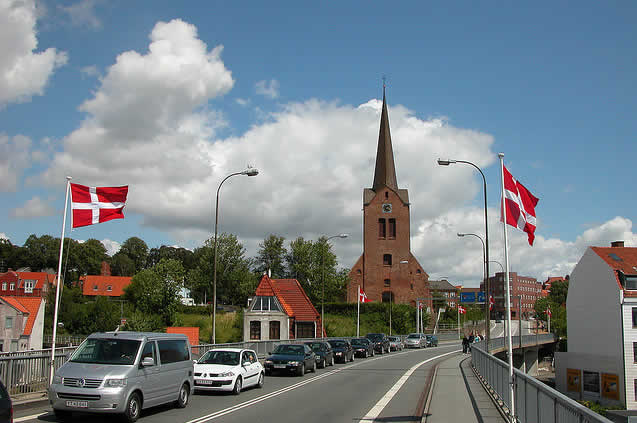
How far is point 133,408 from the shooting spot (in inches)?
467

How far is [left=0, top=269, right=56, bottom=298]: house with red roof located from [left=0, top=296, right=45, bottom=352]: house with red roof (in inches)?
1549

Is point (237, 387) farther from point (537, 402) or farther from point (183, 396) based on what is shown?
point (537, 402)

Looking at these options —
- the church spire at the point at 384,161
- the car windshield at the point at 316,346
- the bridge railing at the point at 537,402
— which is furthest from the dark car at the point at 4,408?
the church spire at the point at 384,161

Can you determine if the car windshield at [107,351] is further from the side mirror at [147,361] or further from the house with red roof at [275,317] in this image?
the house with red roof at [275,317]

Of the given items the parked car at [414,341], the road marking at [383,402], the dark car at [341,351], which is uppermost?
the road marking at [383,402]

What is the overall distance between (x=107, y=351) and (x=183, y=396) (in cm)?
276

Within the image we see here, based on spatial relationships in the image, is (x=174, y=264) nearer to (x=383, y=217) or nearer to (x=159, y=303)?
(x=159, y=303)

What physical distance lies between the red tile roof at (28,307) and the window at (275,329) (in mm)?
25610

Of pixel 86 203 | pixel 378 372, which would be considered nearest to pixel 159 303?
pixel 378 372

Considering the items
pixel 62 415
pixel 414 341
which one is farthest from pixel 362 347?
pixel 62 415

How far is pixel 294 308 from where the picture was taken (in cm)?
6306

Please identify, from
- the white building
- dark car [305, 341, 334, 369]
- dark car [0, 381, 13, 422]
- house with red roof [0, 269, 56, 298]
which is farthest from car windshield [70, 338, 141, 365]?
house with red roof [0, 269, 56, 298]

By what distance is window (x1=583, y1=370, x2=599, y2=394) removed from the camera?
55.6 metres

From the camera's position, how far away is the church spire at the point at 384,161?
292ft
